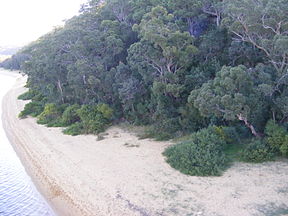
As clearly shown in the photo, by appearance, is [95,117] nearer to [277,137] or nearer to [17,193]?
[17,193]

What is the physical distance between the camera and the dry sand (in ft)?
36.3

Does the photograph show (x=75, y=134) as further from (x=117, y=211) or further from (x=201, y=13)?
(x=201, y=13)

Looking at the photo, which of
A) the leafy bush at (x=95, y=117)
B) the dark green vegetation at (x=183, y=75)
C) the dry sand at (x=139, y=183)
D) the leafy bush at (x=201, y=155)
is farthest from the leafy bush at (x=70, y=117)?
the leafy bush at (x=201, y=155)

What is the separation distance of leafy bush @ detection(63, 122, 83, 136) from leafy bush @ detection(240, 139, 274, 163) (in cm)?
1174

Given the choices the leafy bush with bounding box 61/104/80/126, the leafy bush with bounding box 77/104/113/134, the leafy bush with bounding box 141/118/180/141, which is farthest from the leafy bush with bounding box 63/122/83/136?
the leafy bush with bounding box 141/118/180/141

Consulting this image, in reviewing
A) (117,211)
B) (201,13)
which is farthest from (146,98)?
(117,211)

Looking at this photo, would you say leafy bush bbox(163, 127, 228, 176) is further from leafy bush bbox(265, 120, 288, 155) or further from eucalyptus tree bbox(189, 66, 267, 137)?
leafy bush bbox(265, 120, 288, 155)

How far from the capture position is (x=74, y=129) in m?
21.7

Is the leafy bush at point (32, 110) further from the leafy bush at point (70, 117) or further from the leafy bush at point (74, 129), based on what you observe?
the leafy bush at point (74, 129)

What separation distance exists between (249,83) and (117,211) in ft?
27.0

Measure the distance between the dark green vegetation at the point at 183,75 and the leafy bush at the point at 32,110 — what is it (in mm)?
189

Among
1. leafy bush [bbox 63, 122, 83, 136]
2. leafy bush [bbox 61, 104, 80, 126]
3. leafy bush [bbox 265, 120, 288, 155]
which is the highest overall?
leafy bush [bbox 61, 104, 80, 126]

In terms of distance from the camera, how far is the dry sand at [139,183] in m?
11.1

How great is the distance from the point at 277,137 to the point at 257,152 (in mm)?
1139
